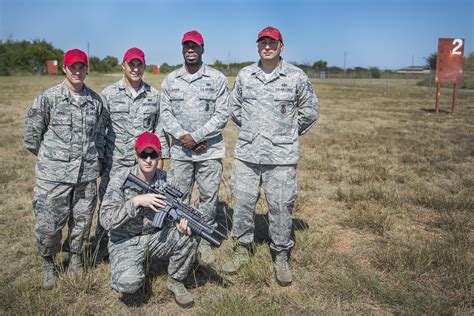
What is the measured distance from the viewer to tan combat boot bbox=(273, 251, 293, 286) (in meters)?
3.70

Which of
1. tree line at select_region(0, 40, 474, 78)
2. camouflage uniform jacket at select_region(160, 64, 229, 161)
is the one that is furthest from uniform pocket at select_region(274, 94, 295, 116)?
tree line at select_region(0, 40, 474, 78)

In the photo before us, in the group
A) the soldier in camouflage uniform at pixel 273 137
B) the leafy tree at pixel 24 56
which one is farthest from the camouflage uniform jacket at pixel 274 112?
the leafy tree at pixel 24 56

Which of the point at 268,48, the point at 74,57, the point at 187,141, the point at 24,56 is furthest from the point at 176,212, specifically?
the point at 24,56

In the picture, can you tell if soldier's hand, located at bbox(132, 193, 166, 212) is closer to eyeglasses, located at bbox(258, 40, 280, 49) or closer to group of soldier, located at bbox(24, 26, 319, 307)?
group of soldier, located at bbox(24, 26, 319, 307)

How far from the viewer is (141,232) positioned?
3.47 m

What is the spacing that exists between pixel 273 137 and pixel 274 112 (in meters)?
0.24

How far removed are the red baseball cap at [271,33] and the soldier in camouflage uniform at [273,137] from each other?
0.04 ft

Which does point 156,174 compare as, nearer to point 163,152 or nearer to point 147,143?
point 147,143

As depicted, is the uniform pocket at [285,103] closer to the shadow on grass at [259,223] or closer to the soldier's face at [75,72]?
the shadow on grass at [259,223]

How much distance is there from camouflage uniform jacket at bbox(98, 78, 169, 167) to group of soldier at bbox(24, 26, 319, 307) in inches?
0.4


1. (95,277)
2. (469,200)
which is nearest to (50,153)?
(95,277)

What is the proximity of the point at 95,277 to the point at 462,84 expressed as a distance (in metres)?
34.8

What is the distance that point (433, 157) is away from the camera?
8.66 m

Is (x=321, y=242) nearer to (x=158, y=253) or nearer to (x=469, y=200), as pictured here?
(x=158, y=253)
